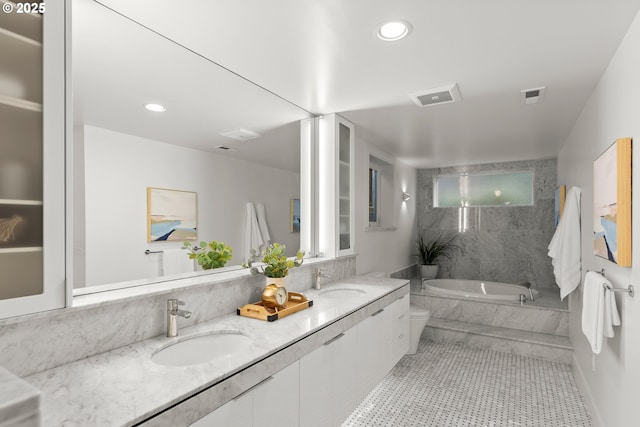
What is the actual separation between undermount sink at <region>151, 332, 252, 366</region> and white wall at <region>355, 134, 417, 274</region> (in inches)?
76.5

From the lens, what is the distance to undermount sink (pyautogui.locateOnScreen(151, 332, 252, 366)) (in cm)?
146

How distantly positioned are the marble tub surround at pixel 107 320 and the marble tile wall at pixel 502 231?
4.30m

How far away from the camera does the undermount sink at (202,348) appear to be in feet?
4.80

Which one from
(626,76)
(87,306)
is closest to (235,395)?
(87,306)

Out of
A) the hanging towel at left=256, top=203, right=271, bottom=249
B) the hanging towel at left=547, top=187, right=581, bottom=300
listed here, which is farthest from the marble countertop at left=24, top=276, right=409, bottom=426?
the hanging towel at left=547, top=187, right=581, bottom=300

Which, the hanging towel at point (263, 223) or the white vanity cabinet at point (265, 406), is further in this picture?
the hanging towel at point (263, 223)

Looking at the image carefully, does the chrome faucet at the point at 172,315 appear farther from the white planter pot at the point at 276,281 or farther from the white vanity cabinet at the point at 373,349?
the white vanity cabinet at the point at 373,349

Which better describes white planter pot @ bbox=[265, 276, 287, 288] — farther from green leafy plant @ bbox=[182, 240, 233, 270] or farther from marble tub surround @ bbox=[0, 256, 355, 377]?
green leafy plant @ bbox=[182, 240, 233, 270]

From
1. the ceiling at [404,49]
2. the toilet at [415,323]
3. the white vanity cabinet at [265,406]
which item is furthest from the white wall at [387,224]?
the white vanity cabinet at [265,406]

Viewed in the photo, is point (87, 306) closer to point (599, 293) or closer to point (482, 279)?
point (599, 293)

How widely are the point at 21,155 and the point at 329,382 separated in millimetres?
1650

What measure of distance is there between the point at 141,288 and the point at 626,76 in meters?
2.54

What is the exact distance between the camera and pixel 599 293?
179 centimetres

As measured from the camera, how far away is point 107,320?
4.44 ft
